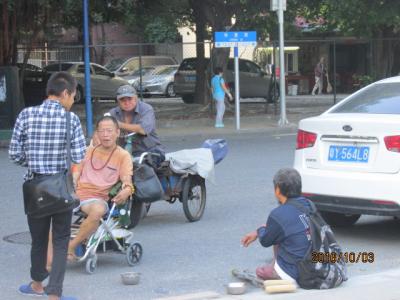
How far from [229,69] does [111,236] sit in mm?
22562

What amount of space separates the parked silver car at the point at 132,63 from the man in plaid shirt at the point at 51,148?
99.4 feet

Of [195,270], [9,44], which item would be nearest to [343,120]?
[195,270]

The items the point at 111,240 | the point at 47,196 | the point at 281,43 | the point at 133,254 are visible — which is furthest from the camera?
the point at 281,43

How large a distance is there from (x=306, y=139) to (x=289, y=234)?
2243 mm

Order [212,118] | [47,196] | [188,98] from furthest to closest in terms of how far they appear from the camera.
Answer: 1. [188,98]
2. [212,118]
3. [47,196]

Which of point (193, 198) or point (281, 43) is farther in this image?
point (281, 43)

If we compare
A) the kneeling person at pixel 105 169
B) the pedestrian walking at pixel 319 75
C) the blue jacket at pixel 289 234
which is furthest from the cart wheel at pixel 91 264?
the pedestrian walking at pixel 319 75

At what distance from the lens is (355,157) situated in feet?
24.8

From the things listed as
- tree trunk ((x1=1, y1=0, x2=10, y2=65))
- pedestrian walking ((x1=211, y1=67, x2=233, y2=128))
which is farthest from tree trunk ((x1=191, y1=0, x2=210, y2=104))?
tree trunk ((x1=1, y1=0, x2=10, y2=65))

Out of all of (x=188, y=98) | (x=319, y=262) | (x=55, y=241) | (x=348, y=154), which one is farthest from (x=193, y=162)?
(x=188, y=98)

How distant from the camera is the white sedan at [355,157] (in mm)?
7324

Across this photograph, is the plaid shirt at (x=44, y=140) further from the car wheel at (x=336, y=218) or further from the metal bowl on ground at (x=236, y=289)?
the car wheel at (x=336, y=218)

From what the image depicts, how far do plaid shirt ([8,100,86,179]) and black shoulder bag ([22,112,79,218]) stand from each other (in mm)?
87

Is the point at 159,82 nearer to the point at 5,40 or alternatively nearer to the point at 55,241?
the point at 5,40
